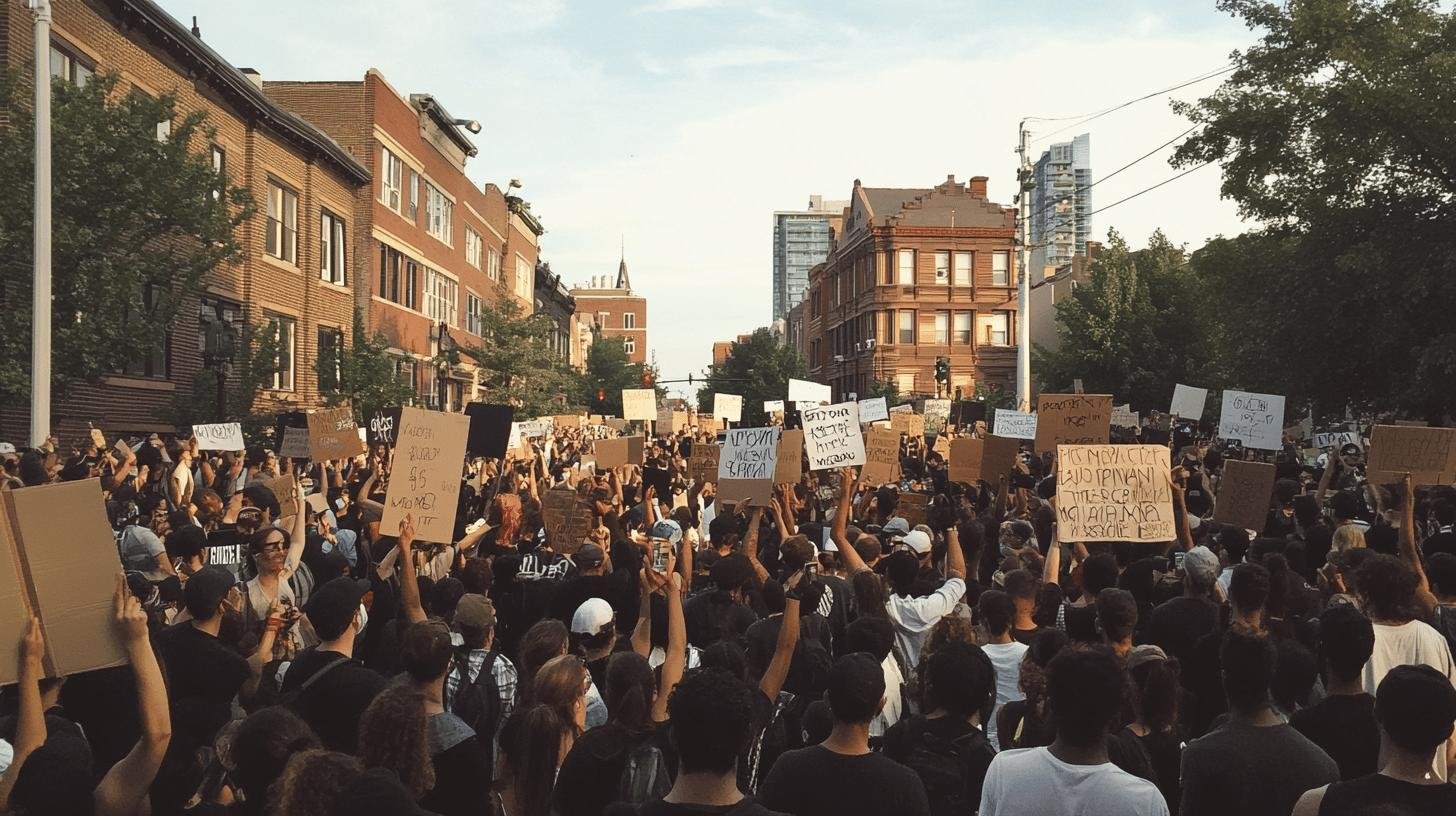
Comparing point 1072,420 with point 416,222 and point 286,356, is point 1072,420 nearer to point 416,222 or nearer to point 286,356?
point 286,356

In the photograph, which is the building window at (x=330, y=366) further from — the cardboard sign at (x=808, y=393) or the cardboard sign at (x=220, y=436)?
the cardboard sign at (x=220, y=436)

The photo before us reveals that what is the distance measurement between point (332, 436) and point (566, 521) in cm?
605

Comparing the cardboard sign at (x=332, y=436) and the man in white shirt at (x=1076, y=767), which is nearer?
the man in white shirt at (x=1076, y=767)

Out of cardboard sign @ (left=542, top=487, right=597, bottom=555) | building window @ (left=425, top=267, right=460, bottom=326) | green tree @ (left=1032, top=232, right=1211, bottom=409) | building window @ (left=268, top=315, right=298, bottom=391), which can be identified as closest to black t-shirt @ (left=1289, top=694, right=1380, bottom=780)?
cardboard sign @ (left=542, top=487, right=597, bottom=555)

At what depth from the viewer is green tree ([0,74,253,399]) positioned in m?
19.0

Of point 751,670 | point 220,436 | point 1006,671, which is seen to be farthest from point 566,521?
point 220,436

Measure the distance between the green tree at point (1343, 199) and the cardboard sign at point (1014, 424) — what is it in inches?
382

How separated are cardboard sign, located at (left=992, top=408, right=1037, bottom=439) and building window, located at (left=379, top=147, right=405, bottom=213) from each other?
26.1m

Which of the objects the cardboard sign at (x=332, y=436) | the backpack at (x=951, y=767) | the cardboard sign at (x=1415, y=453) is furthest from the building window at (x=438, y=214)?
the backpack at (x=951, y=767)

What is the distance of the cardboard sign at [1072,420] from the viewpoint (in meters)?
13.3

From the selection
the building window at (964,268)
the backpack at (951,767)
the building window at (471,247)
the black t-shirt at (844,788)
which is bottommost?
the backpack at (951,767)

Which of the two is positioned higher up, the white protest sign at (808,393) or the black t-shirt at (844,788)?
the white protest sign at (808,393)

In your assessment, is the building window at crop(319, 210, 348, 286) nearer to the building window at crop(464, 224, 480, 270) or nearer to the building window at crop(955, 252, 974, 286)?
the building window at crop(464, 224, 480, 270)

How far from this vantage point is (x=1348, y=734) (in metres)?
4.70
